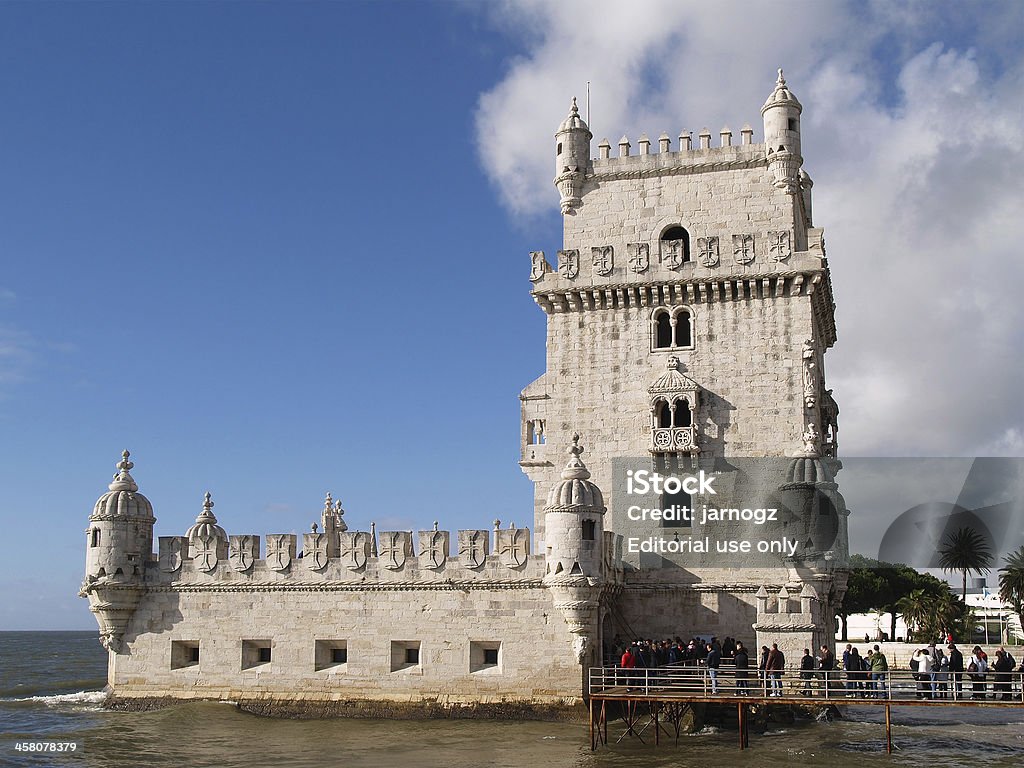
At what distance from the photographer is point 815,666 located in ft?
96.4

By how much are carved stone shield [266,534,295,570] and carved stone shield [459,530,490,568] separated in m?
5.50

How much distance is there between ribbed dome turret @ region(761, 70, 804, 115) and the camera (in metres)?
35.0

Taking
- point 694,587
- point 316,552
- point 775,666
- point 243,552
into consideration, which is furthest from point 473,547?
point 775,666

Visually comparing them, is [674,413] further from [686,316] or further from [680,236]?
[680,236]

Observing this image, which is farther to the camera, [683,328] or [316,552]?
[683,328]

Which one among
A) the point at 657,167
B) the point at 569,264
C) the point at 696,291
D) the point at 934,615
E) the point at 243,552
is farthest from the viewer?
the point at 934,615

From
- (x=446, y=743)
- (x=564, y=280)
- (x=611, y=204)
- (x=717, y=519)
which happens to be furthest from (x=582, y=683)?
(x=611, y=204)

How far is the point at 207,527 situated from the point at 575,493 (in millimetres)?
13858

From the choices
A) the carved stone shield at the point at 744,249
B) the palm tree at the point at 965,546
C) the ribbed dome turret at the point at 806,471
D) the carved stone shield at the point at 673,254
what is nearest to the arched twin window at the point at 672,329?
the carved stone shield at the point at 673,254

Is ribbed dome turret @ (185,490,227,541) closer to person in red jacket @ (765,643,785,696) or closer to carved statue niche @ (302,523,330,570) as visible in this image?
Answer: carved statue niche @ (302,523,330,570)

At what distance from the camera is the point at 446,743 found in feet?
92.6

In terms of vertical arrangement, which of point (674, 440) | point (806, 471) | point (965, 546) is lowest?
point (965, 546)

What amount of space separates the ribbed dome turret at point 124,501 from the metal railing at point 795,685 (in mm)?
15255

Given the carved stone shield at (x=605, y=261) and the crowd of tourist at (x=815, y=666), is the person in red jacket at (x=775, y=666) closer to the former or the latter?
the crowd of tourist at (x=815, y=666)
